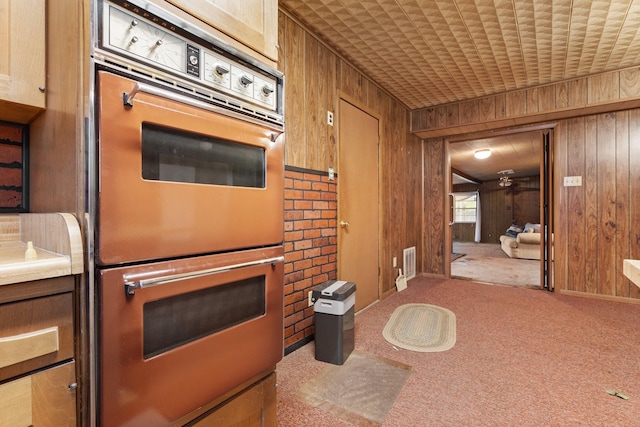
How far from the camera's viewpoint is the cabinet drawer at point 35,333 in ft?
1.96

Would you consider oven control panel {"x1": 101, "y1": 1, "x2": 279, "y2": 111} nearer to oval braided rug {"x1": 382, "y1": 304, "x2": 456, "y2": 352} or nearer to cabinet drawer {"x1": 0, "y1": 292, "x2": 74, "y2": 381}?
cabinet drawer {"x1": 0, "y1": 292, "x2": 74, "y2": 381}

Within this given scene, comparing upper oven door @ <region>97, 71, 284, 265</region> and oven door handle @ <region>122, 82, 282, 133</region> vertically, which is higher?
oven door handle @ <region>122, 82, 282, 133</region>

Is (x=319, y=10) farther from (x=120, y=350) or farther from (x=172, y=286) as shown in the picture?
(x=120, y=350)

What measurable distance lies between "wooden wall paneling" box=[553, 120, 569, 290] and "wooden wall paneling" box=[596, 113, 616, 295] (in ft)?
0.93

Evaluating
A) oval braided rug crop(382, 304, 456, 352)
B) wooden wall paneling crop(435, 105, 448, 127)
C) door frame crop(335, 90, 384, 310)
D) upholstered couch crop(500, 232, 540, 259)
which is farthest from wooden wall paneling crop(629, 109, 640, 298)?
upholstered couch crop(500, 232, 540, 259)

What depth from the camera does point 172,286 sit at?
0.80 m

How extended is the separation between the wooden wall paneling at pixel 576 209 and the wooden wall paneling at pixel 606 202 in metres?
0.13

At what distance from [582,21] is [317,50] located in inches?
76.6

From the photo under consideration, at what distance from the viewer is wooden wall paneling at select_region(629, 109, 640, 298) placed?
312 cm

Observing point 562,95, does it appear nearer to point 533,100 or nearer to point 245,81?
point 533,100

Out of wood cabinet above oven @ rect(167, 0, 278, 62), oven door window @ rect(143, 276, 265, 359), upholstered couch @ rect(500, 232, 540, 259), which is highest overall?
wood cabinet above oven @ rect(167, 0, 278, 62)

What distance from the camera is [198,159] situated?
898 millimetres

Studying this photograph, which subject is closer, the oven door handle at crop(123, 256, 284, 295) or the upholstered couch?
the oven door handle at crop(123, 256, 284, 295)

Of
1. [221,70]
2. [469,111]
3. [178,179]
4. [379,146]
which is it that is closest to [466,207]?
[469,111]
